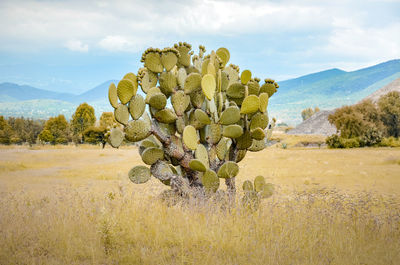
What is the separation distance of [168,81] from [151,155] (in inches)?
52.7

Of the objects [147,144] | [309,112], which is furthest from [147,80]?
[309,112]

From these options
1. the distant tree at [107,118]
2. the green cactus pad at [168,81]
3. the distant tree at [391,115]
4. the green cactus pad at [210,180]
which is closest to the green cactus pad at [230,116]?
the green cactus pad at [210,180]

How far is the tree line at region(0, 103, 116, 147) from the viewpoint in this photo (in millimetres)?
37125

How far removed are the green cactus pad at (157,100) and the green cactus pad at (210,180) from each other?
138 cm

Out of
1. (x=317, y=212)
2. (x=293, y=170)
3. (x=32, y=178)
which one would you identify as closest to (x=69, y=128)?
(x=32, y=178)

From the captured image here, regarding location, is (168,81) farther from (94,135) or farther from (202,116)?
(94,135)

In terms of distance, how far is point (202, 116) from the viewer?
20.0 feet

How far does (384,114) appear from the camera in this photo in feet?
103

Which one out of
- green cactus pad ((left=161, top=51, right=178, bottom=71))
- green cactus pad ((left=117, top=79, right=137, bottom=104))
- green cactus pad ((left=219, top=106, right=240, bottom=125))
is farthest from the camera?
green cactus pad ((left=161, top=51, right=178, bottom=71))

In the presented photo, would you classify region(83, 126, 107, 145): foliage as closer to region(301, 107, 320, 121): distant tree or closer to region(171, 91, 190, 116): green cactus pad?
region(171, 91, 190, 116): green cactus pad

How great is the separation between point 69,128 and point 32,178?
30.7m

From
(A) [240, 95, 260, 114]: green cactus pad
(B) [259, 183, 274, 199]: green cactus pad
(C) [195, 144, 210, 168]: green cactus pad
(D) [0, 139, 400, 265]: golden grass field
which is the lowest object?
(D) [0, 139, 400, 265]: golden grass field

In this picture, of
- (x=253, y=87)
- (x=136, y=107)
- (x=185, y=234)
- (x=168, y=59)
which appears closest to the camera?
(x=185, y=234)

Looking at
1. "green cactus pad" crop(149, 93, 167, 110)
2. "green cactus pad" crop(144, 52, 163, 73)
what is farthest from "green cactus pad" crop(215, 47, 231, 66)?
"green cactus pad" crop(149, 93, 167, 110)
